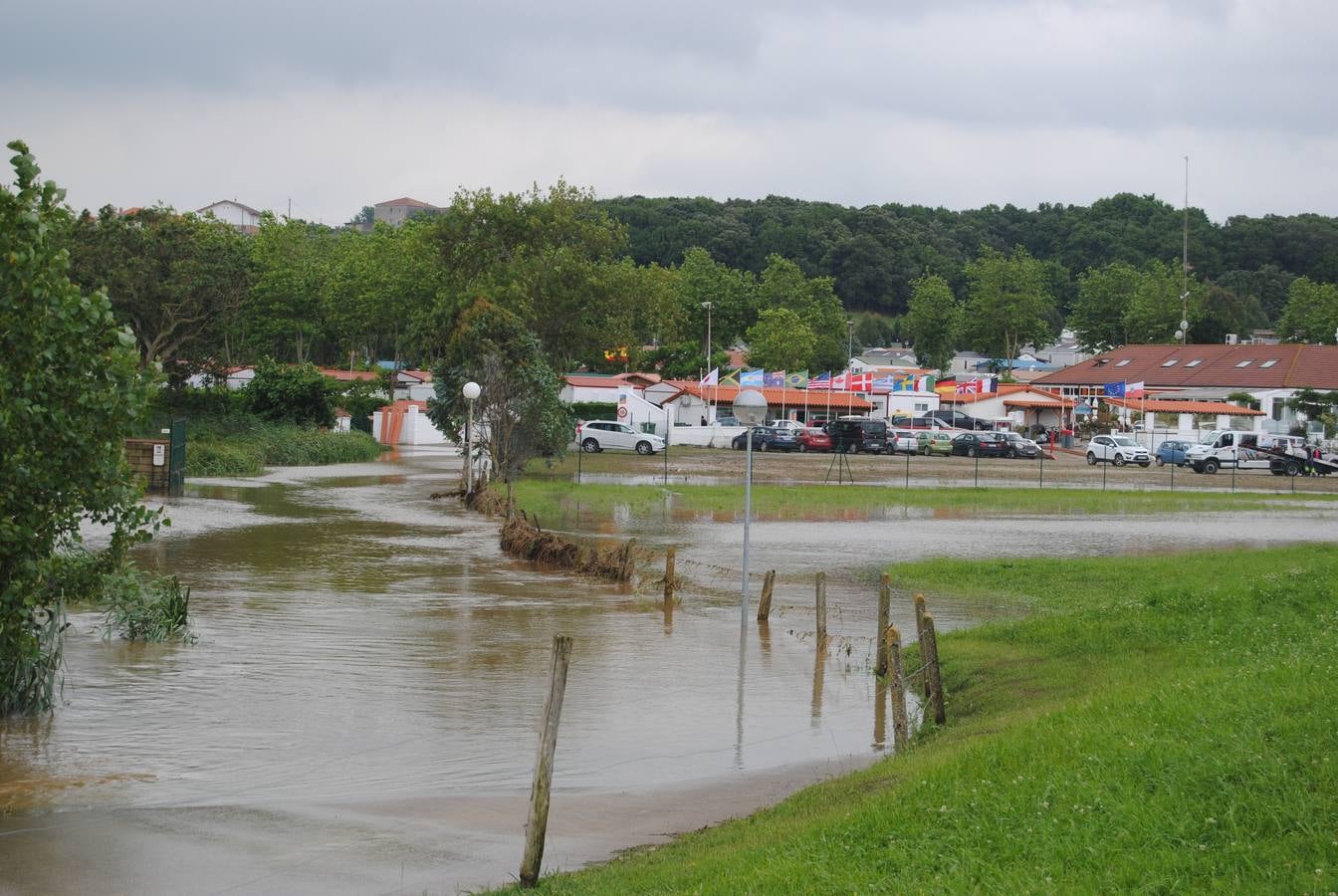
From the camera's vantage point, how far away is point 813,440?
68500mm

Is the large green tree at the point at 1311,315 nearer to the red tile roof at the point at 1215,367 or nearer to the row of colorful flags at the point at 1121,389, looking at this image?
the red tile roof at the point at 1215,367

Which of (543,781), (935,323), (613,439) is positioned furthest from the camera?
(935,323)

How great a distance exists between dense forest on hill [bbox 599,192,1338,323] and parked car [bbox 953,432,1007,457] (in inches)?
3712

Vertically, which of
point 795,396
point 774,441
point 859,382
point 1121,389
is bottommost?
point 774,441

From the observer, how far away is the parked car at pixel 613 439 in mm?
63625

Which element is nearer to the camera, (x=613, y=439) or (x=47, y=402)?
(x=47, y=402)

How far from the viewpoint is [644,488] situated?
4166cm

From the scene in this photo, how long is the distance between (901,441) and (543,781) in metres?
62.0

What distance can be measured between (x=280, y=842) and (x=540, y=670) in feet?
21.2

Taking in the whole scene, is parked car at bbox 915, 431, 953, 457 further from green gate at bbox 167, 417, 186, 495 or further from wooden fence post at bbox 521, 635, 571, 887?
wooden fence post at bbox 521, 635, 571, 887

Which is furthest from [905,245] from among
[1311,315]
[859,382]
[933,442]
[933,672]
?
[933,672]

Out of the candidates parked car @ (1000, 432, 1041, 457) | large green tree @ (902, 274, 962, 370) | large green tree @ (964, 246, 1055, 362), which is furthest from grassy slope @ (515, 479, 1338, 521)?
large green tree @ (902, 274, 962, 370)

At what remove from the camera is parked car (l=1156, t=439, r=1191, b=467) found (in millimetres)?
64188

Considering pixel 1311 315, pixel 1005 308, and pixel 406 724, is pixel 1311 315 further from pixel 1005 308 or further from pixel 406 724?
pixel 406 724
